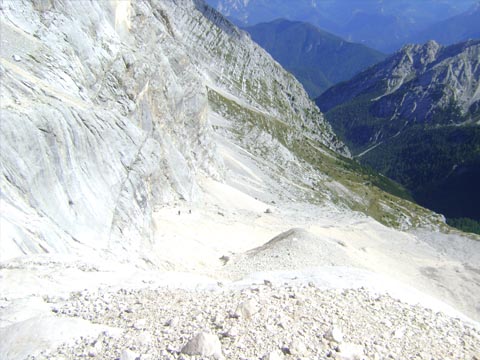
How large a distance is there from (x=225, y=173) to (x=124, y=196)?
183ft

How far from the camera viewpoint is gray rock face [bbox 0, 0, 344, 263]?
2566 cm

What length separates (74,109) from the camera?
31094mm

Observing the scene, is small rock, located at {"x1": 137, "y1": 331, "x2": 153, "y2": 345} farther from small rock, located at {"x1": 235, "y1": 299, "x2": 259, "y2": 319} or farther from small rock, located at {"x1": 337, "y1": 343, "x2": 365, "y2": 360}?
small rock, located at {"x1": 337, "y1": 343, "x2": 365, "y2": 360}

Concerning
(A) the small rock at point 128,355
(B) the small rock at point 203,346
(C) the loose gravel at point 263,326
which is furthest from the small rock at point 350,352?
(A) the small rock at point 128,355

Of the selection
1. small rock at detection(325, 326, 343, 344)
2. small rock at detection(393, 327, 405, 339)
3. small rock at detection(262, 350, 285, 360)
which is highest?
small rock at detection(393, 327, 405, 339)

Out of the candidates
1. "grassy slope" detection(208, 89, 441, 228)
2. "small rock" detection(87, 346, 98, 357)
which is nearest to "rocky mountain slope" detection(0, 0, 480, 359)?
"small rock" detection(87, 346, 98, 357)

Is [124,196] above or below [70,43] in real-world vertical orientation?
below

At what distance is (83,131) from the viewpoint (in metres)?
31.3

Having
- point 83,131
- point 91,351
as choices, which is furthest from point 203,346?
point 83,131

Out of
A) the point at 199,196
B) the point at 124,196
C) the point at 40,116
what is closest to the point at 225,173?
the point at 199,196

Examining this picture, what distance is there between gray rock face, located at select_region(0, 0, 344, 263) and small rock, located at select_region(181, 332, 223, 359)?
13.0m

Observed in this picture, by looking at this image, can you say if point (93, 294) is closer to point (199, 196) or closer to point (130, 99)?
point (130, 99)

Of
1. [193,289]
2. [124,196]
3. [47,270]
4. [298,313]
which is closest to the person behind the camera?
[298,313]

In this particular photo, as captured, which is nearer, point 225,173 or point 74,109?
point 74,109
